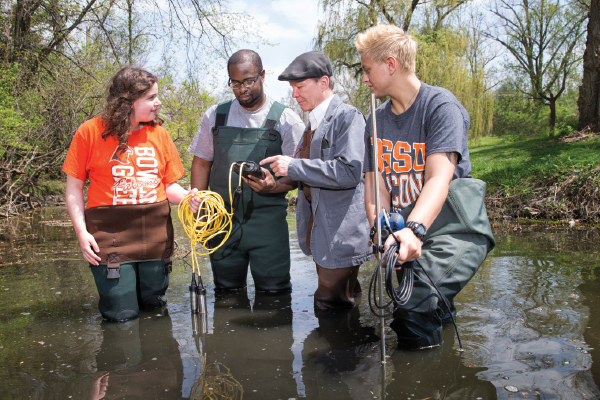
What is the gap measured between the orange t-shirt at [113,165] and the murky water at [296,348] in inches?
38.3

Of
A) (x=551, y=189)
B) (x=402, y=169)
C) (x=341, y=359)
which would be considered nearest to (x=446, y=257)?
(x=402, y=169)

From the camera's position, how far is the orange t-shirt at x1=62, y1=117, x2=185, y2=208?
351cm

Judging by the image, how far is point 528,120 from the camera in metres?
31.6

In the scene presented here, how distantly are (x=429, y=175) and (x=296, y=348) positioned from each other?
1.39 m

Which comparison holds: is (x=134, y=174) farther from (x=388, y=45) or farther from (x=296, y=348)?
(x=388, y=45)

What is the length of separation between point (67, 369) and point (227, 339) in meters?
0.99

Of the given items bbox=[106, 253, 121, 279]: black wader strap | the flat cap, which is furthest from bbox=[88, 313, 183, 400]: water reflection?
the flat cap

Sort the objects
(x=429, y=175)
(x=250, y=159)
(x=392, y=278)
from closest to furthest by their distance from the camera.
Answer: (x=392, y=278), (x=429, y=175), (x=250, y=159)

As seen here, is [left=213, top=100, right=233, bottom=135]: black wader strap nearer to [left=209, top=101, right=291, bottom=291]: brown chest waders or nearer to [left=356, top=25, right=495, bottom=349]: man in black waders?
[left=209, top=101, right=291, bottom=291]: brown chest waders

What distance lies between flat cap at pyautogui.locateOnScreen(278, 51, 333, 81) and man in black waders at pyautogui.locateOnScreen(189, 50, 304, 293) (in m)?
0.45

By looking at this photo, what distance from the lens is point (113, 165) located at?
3510 mm

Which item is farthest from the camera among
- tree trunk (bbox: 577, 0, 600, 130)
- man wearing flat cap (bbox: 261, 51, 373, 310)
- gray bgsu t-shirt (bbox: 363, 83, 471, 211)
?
tree trunk (bbox: 577, 0, 600, 130)

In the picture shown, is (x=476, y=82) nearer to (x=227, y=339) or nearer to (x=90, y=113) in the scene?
(x=90, y=113)

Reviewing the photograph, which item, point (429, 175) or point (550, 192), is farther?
point (550, 192)
